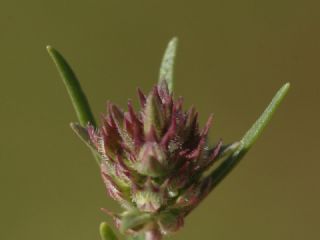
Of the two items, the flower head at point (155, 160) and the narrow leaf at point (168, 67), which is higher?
the narrow leaf at point (168, 67)

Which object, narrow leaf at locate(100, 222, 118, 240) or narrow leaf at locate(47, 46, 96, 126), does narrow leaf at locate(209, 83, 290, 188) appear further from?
narrow leaf at locate(47, 46, 96, 126)

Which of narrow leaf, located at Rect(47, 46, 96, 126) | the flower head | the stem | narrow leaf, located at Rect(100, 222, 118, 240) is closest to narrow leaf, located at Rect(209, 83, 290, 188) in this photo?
the flower head

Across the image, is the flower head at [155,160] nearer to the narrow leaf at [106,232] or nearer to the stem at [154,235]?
the stem at [154,235]

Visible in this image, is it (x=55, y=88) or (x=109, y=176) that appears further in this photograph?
(x=55, y=88)

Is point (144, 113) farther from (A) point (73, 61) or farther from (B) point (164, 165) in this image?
(A) point (73, 61)

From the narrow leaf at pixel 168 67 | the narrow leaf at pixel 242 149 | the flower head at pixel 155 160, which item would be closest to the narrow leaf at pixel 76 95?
the narrow leaf at pixel 168 67

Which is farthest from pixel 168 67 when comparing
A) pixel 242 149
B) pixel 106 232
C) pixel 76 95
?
pixel 106 232

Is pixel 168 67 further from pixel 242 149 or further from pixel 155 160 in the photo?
pixel 155 160

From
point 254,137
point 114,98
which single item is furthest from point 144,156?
point 114,98

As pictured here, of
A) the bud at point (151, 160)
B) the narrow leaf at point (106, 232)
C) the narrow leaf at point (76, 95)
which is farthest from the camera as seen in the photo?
the narrow leaf at point (76, 95)
